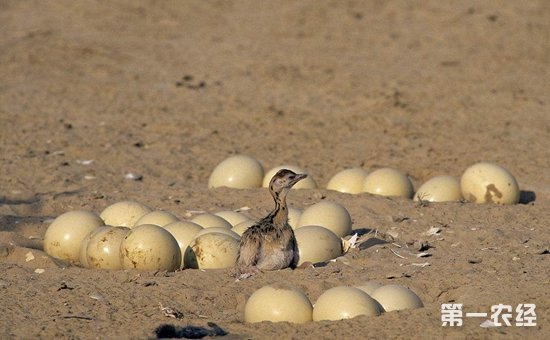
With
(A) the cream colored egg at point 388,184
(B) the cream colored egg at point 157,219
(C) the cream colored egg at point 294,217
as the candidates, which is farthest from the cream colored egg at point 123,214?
(A) the cream colored egg at point 388,184

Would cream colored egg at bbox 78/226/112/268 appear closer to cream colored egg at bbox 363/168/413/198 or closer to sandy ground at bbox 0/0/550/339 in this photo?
sandy ground at bbox 0/0/550/339

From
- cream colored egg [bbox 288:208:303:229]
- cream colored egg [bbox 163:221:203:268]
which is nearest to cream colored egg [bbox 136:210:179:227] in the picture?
cream colored egg [bbox 163:221:203:268]

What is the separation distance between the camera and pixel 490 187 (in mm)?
8383

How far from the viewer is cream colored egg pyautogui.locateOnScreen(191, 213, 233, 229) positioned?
23.9ft

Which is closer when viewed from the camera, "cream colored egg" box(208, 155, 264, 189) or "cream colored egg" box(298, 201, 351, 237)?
"cream colored egg" box(298, 201, 351, 237)

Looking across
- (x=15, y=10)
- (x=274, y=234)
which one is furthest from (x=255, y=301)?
(x=15, y=10)

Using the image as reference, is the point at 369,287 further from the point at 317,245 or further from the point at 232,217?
the point at 232,217

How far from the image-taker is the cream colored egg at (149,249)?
6660 millimetres

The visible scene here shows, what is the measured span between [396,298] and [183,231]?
74.2 inches

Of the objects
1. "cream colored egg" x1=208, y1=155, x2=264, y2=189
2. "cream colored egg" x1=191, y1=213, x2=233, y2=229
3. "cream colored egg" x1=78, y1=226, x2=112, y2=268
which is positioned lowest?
"cream colored egg" x1=78, y1=226, x2=112, y2=268

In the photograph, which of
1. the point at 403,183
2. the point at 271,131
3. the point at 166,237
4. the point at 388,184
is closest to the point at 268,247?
the point at 166,237

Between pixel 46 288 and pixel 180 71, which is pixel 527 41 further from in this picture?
pixel 46 288

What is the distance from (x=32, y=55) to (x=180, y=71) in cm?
193

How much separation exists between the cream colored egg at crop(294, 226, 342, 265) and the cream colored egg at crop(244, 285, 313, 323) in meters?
1.15
